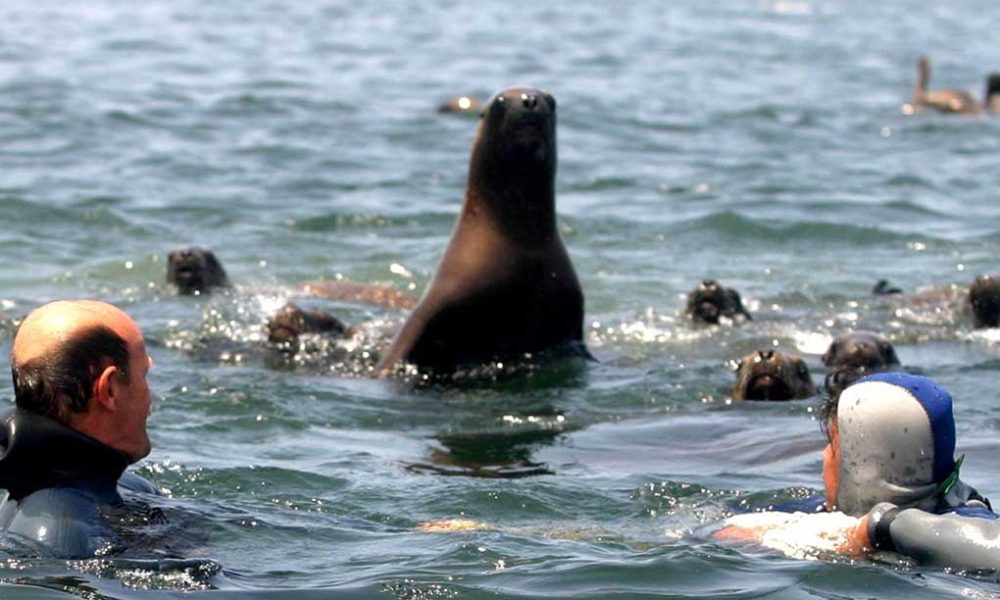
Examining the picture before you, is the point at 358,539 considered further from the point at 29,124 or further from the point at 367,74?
the point at 367,74

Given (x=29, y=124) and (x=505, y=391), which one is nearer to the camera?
(x=505, y=391)

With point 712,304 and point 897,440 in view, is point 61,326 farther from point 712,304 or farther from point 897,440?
point 712,304

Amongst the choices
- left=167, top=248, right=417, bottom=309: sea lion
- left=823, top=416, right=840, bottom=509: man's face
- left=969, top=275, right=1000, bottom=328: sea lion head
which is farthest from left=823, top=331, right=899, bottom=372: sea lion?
left=823, top=416, right=840, bottom=509: man's face

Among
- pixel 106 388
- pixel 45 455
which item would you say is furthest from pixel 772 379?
pixel 45 455

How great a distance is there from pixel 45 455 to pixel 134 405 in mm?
286

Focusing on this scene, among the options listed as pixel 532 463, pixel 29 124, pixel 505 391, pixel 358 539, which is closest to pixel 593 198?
pixel 29 124

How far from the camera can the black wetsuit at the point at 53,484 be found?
18.0 ft

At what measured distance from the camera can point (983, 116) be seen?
2402 cm

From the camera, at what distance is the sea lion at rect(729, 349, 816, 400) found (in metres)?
9.48

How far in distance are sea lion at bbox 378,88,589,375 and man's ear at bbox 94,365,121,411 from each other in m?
4.53

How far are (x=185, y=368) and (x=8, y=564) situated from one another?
4941mm

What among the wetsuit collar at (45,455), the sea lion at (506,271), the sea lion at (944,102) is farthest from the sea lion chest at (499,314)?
the sea lion at (944,102)

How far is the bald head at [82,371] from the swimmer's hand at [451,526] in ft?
4.41

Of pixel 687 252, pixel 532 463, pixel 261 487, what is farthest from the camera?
pixel 687 252
